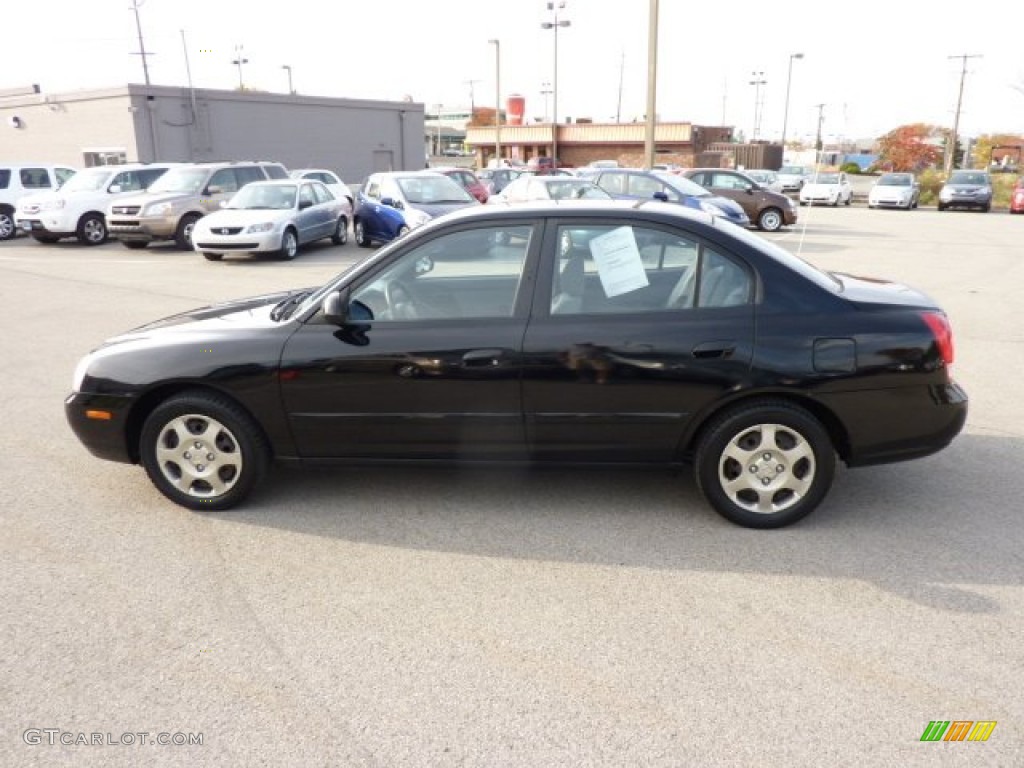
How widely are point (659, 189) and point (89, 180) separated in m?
13.3

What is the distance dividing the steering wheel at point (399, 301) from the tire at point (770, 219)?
19448 millimetres

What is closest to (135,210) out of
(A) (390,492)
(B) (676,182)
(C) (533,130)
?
(B) (676,182)

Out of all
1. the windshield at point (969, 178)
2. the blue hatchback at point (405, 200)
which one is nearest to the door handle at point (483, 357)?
the blue hatchback at point (405, 200)

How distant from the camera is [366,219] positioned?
1766 cm

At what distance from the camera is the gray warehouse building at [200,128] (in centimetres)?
3325

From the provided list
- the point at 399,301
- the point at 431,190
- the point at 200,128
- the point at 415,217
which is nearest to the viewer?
the point at 399,301

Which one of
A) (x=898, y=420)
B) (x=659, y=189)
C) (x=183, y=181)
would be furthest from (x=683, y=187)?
(x=898, y=420)

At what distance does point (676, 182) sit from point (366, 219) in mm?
7163

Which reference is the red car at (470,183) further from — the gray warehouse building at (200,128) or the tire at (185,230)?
the gray warehouse building at (200,128)

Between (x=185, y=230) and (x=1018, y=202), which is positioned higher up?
(x=185, y=230)

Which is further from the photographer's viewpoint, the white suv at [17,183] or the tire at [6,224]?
the tire at [6,224]

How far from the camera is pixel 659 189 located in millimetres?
18438

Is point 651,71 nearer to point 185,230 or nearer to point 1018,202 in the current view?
point 185,230
